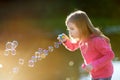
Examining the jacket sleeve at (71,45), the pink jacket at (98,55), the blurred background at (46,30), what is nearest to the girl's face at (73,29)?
the pink jacket at (98,55)

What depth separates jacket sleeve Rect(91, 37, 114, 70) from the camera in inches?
164

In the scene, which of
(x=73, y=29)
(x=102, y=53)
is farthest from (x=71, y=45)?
(x=102, y=53)

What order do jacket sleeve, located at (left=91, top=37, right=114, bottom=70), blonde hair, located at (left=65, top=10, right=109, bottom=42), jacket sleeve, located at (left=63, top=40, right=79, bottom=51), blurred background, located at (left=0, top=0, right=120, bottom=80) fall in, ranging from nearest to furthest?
jacket sleeve, located at (left=91, top=37, right=114, bottom=70), blonde hair, located at (left=65, top=10, right=109, bottom=42), jacket sleeve, located at (left=63, top=40, right=79, bottom=51), blurred background, located at (left=0, top=0, right=120, bottom=80)

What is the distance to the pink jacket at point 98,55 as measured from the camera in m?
4.16

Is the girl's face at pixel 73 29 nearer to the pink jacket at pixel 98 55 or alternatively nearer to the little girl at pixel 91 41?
the little girl at pixel 91 41

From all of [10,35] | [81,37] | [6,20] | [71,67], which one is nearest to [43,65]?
[71,67]

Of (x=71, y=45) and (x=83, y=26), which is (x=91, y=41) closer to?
(x=83, y=26)

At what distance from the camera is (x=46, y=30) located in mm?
12773

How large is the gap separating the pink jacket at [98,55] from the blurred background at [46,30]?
196cm

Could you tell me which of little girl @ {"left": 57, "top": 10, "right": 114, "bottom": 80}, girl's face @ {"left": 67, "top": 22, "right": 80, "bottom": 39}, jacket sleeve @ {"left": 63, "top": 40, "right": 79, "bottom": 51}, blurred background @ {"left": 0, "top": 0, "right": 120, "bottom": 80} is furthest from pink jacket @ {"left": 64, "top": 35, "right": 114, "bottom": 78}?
blurred background @ {"left": 0, "top": 0, "right": 120, "bottom": 80}

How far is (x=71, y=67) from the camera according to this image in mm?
7402

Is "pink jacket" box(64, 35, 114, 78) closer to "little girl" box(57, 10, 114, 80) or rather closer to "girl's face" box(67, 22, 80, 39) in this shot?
"little girl" box(57, 10, 114, 80)

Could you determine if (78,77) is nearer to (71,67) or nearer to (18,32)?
(71,67)

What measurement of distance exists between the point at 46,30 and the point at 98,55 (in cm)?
856
